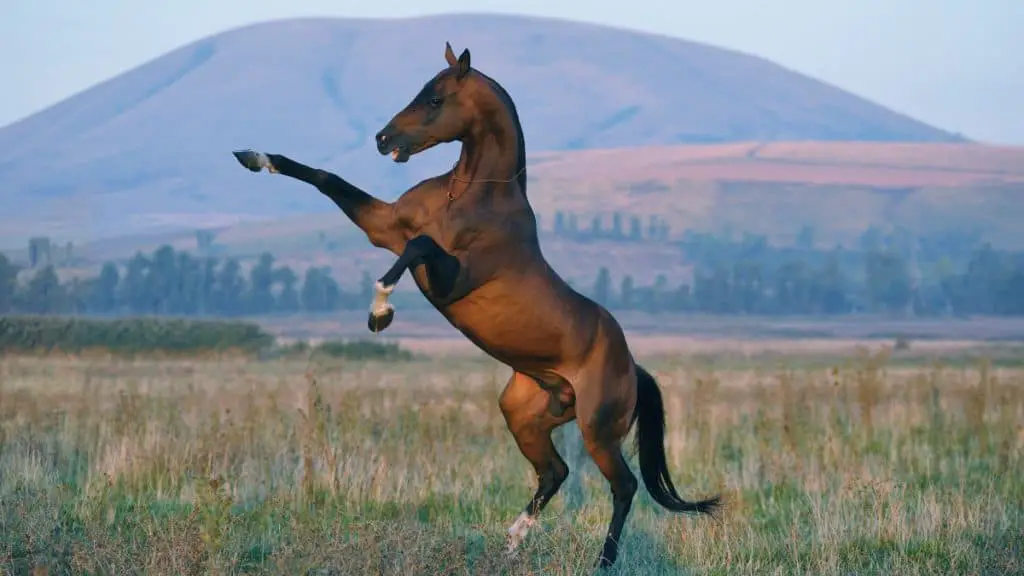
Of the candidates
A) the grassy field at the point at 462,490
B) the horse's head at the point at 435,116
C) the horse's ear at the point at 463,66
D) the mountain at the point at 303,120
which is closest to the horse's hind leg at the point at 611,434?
the grassy field at the point at 462,490

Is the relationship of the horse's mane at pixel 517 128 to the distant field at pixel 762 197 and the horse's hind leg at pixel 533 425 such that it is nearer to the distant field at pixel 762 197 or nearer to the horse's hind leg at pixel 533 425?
the horse's hind leg at pixel 533 425

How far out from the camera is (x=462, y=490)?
12.2m

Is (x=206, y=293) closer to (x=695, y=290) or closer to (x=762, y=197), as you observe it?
(x=695, y=290)

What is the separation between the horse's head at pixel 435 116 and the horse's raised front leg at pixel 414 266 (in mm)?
559

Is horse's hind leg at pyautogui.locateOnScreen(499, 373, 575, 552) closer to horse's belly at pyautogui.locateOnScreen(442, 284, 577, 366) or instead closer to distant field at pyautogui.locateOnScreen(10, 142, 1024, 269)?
horse's belly at pyautogui.locateOnScreen(442, 284, 577, 366)

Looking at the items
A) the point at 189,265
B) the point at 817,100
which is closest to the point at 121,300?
the point at 189,265

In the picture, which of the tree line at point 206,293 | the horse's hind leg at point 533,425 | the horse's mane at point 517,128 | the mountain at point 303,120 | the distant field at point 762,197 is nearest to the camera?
the horse's mane at point 517,128

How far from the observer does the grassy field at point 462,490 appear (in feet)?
28.8

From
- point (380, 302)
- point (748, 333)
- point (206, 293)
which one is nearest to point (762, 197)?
point (748, 333)

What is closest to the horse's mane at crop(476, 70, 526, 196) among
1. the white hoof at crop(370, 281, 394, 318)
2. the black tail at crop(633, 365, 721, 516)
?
the white hoof at crop(370, 281, 394, 318)

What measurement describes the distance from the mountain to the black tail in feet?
430

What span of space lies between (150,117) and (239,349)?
14067 centimetres

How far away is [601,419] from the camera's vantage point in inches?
366

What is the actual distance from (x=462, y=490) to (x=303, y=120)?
17136cm
